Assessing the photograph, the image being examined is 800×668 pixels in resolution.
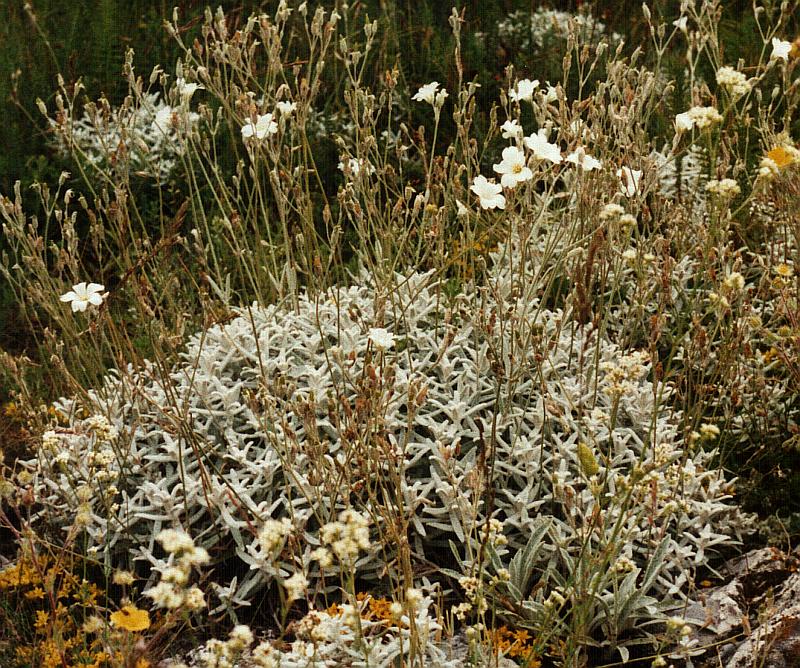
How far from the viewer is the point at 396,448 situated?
2.27 m

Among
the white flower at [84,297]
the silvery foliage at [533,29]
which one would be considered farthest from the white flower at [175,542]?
the silvery foliage at [533,29]

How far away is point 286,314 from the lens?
2.98 metres

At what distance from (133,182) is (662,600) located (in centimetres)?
306

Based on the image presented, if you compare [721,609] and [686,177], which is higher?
[686,177]

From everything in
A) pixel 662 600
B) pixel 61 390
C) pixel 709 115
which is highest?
pixel 709 115

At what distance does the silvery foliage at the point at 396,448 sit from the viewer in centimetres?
232

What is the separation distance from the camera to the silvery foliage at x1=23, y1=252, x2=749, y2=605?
2.32 meters

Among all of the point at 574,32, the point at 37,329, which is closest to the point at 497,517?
the point at 574,32

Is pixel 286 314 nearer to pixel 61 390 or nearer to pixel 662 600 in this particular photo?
pixel 61 390

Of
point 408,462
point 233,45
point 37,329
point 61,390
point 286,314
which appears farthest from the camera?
point 37,329

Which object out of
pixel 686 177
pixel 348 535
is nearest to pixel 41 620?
pixel 348 535

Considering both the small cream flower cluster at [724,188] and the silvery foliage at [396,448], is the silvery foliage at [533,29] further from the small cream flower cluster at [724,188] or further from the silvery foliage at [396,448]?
the small cream flower cluster at [724,188]

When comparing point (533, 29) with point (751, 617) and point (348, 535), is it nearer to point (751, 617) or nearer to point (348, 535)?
point (751, 617)

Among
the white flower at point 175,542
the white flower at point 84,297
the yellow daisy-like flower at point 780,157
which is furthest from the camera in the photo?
the white flower at point 84,297
